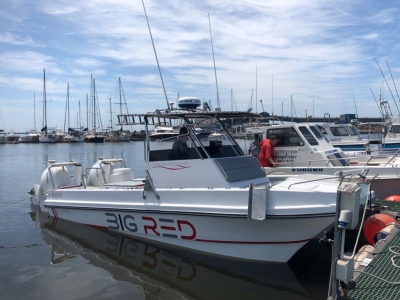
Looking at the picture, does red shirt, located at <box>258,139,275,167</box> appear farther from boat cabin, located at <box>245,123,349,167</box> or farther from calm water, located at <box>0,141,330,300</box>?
calm water, located at <box>0,141,330,300</box>

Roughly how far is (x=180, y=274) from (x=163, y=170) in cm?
185

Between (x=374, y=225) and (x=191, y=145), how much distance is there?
3451 millimetres

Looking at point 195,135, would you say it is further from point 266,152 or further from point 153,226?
point 266,152

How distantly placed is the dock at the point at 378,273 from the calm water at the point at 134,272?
0.82 meters

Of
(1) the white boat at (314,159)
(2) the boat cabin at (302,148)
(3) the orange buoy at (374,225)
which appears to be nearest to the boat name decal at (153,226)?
(3) the orange buoy at (374,225)

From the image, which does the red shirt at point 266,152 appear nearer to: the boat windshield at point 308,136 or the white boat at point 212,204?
the boat windshield at point 308,136

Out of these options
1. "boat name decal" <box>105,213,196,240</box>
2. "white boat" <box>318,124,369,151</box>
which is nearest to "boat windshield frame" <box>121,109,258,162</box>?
"boat name decal" <box>105,213,196,240</box>

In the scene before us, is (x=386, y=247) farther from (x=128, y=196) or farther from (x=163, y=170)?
(x=128, y=196)

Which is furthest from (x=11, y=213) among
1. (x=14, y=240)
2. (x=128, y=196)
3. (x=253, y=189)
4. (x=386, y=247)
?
(x=386, y=247)

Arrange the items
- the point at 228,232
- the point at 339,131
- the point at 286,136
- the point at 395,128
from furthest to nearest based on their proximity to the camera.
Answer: the point at 395,128 → the point at 339,131 → the point at 286,136 → the point at 228,232

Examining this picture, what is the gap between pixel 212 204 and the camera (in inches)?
241

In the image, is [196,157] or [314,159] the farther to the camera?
[314,159]

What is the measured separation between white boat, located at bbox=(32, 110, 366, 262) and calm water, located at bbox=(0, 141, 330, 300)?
254mm

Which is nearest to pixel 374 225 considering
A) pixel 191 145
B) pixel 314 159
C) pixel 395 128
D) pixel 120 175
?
pixel 191 145
